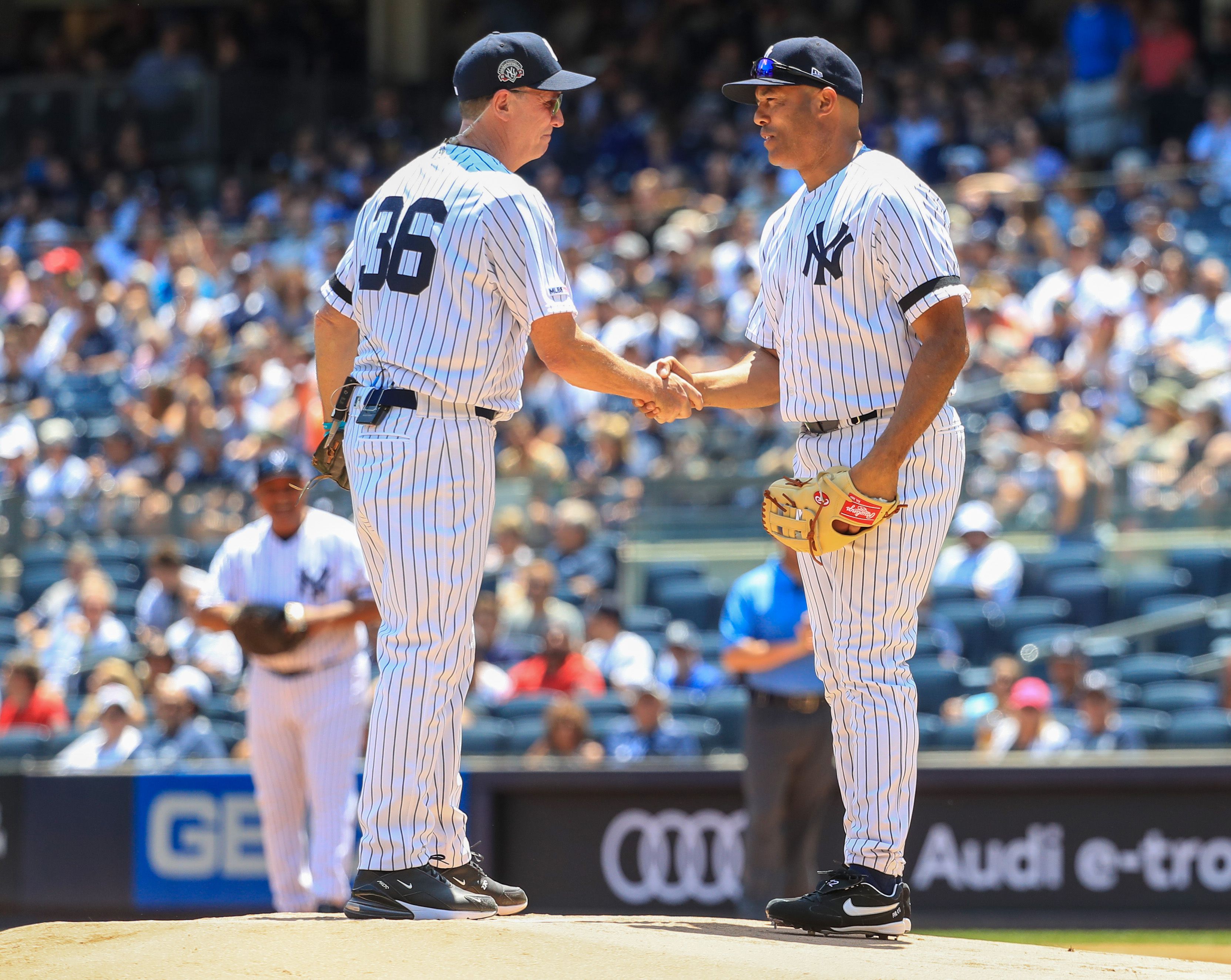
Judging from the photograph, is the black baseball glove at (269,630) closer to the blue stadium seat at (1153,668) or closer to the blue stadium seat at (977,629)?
the blue stadium seat at (977,629)

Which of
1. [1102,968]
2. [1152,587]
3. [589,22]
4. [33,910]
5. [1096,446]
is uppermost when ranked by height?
[589,22]

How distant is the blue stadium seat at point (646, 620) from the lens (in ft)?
31.8

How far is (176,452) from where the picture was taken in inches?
478

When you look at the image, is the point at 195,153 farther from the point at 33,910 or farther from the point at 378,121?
the point at 33,910

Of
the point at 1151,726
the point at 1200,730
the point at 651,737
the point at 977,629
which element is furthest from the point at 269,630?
the point at 1200,730

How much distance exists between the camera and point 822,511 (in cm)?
392

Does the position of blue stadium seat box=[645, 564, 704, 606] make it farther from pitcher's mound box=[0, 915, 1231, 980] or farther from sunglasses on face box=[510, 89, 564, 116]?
pitcher's mound box=[0, 915, 1231, 980]

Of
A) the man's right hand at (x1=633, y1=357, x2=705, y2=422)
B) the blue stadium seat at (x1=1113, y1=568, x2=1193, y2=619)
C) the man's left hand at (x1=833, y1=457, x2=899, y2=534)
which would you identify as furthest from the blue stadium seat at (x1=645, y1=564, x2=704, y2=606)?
the man's left hand at (x1=833, y1=457, x2=899, y2=534)

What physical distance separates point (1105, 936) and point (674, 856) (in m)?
2.06

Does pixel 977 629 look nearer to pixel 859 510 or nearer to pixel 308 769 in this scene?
pixel 308 769

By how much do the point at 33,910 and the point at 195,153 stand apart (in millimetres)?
10046


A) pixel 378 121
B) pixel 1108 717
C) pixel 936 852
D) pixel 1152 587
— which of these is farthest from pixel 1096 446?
pixel 378 121

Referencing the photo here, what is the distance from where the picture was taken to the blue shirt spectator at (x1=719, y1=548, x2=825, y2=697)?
269 inches

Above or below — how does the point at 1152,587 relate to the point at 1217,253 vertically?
below
